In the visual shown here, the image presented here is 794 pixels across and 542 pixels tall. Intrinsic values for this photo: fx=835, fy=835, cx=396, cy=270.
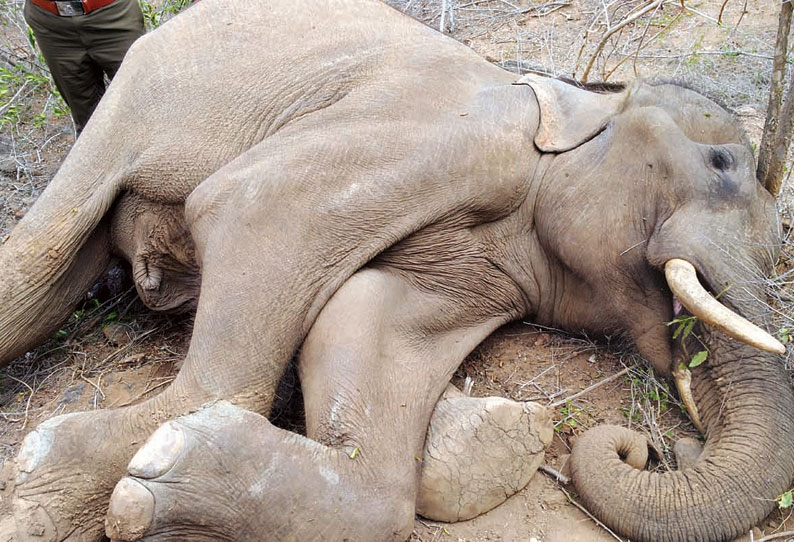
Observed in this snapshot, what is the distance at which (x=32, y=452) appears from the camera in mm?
2771

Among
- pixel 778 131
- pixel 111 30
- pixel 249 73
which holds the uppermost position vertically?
pixel 249 73

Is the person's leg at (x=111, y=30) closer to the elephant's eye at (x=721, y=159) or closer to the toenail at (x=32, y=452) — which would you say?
the toenail at (x=32, y=452)

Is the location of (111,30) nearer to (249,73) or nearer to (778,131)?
(249,73)

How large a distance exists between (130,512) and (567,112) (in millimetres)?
2194

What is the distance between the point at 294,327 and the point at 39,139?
3.34 metres

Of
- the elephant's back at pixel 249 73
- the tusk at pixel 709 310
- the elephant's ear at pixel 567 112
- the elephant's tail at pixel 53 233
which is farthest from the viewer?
the elephant's tail at pixel 53 233

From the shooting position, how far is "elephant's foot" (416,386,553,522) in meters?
2.85

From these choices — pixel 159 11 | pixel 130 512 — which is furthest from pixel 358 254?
pixel 159 11

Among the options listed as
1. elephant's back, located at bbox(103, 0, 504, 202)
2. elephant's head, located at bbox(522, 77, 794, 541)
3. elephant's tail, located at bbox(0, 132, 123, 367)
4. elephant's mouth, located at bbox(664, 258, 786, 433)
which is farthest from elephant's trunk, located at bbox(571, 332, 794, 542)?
elephant's tail, located at bbox(0, 132, 123, 367)

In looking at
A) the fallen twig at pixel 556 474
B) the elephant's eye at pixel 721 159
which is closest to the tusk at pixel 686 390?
the fallen twig at pixel 556 474

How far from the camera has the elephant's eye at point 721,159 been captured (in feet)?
10.2

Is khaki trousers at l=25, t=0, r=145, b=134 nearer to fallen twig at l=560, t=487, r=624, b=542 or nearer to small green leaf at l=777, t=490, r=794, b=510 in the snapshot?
fallen twig at l=560, t=487, r=624, b=542

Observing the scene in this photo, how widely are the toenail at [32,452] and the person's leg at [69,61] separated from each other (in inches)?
108

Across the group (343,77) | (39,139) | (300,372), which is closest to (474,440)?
(300,372)
